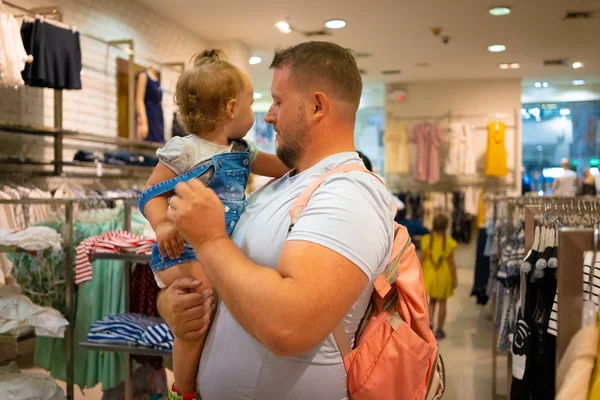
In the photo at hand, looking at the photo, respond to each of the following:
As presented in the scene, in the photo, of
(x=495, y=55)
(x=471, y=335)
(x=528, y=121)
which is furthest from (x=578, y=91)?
(x=471, y=335)

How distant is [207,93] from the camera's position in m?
1.69

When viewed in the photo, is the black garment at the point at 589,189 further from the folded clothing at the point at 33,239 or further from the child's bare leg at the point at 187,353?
the child's bare leg at the point at 187,353

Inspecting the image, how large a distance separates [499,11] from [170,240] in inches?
226

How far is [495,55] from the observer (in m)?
8.36

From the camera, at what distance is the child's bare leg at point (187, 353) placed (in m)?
1.37

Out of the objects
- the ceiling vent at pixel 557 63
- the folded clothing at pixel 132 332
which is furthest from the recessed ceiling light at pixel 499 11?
the folded clothing at pixel 132 332

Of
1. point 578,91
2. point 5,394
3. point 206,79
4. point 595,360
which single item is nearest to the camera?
point 595,360

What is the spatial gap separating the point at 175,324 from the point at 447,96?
987 cm

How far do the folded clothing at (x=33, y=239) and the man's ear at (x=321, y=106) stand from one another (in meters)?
2.01

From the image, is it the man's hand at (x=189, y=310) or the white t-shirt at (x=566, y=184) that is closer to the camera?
the man's hand at (x=189, y=310)

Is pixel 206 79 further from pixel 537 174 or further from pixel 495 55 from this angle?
pixel 537 174

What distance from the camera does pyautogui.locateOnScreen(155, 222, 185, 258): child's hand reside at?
1.40 metres

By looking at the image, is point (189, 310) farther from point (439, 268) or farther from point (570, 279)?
point (439, 268)

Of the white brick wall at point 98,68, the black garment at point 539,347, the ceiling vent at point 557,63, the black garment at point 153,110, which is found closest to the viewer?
the black garment at point 539,347
